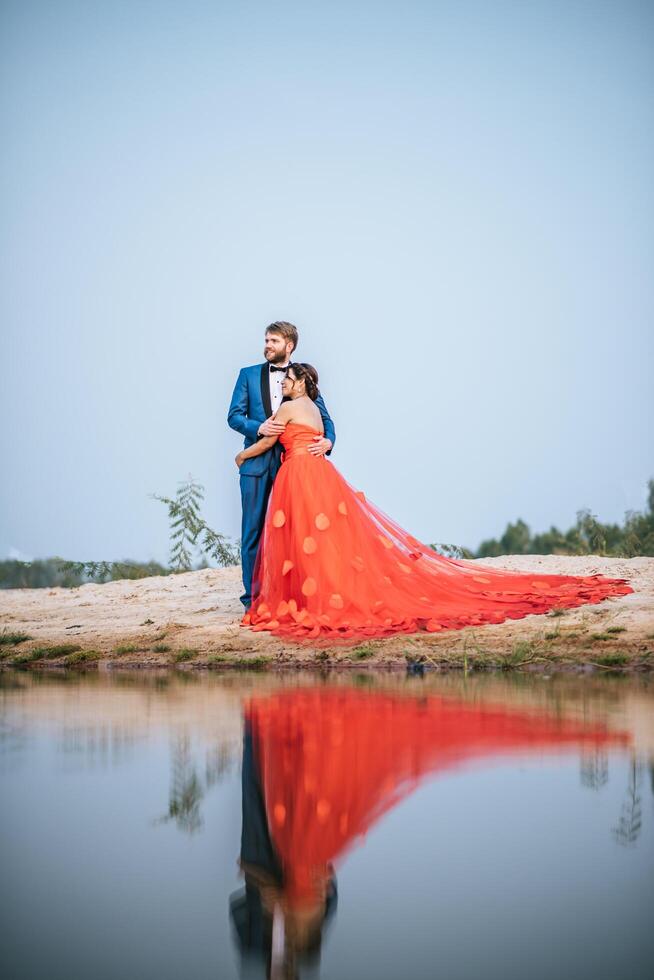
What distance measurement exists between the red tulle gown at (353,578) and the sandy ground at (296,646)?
0.97 ft

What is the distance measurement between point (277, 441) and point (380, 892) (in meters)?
6.70

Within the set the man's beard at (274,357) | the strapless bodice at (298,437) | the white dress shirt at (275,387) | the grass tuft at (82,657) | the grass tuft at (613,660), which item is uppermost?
the man's beard at (274,357)

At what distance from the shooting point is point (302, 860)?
7.54 feet

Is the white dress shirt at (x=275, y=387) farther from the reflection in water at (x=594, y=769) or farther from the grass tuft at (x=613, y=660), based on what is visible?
the reflection in water at (x=594, y=769)

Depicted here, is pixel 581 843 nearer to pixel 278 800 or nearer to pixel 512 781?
pixel 512 781

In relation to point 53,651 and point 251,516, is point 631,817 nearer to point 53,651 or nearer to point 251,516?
point 53,651

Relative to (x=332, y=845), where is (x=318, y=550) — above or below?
above

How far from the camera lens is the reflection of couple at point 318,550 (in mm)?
7832

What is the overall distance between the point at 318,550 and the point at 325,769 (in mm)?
4987

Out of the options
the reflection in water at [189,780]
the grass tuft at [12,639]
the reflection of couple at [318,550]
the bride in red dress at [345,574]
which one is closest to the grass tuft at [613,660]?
the bride in red dress at [345,574]

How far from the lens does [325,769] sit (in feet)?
10.4

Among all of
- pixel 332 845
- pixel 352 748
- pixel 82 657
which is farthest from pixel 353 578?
pixel 332 845

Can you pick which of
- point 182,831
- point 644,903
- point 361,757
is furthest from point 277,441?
point 644,903

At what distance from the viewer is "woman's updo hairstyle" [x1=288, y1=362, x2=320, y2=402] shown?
28.2 ft
